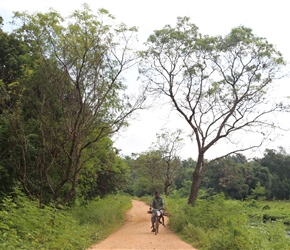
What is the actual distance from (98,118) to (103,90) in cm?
147

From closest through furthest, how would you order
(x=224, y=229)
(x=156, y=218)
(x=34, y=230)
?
1. (x=34, y=230)
2. (x=224, y=229)
3. (x=156, y=218)

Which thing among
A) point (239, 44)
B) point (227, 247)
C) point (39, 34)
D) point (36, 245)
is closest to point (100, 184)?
point (239, 44)

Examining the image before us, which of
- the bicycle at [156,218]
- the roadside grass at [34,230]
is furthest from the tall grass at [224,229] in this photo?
the roadside grass at [34,230]

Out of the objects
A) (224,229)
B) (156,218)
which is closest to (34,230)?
(224,229)

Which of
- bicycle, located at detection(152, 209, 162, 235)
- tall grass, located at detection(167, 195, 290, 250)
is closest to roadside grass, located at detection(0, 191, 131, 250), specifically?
bicycle, located at detection(152, 209, 162, 235)

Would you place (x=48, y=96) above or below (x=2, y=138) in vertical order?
above

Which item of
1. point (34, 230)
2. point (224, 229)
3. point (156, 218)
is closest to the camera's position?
point (34, 230)

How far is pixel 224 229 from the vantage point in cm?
1016

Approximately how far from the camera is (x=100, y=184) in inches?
1046

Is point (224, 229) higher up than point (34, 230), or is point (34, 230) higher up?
point (224, 229)

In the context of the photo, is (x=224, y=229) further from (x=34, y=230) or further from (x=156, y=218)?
(x=34, y=230)

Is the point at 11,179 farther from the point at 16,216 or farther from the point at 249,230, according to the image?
the point at 249,230

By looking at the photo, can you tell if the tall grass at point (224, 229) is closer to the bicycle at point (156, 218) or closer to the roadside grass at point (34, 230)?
the bicycle at point (156, 218)

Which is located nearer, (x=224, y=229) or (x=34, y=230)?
(x=34, y=230)
